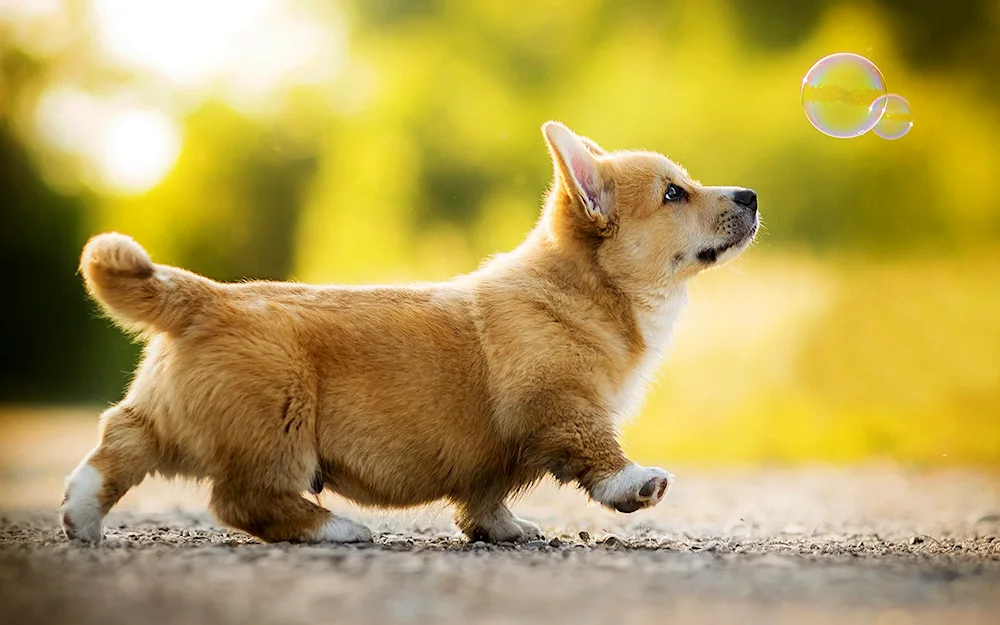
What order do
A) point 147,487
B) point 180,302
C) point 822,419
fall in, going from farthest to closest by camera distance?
point 822,419 < point 147,487 < point 180,302

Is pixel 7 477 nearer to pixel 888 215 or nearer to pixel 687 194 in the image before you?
pixel 687 194

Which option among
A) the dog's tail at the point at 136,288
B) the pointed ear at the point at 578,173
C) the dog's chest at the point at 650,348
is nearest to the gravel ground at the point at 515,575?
the dog's chest at the point at 650,348

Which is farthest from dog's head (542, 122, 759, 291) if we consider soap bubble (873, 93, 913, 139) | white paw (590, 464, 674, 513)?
soap bubble (873, 93, 913, 139)

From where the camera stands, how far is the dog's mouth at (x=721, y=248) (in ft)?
13.7

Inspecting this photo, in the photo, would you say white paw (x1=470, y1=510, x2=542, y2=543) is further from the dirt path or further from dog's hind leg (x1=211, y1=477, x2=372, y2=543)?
dog's hind leg (x1=211, y1=477, x2=372, y2=543)

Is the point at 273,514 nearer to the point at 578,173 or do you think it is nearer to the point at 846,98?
the point at 578,173

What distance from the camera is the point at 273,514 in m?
3.38

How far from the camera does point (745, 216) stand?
4.21m

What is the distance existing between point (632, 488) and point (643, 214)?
114cm

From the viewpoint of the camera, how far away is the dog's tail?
3.35 m

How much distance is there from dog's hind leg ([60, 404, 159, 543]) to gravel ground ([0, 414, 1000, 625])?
0.30ft

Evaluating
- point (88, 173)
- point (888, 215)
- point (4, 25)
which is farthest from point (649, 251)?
point (4, 25)

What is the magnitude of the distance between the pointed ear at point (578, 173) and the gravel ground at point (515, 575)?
1168 millimetres

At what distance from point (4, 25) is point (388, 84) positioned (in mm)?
4507
